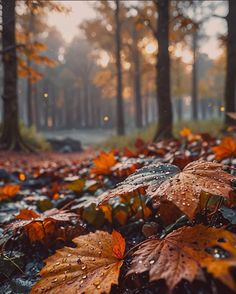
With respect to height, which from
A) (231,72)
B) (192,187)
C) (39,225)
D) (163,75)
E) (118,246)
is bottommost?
(39,225)

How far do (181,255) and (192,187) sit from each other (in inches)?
8.0

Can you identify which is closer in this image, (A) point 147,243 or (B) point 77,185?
(A) point 147,243

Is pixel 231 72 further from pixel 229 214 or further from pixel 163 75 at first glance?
pixel 229 214

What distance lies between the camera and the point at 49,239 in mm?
1780

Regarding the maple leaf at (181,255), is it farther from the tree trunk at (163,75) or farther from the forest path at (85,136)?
the forest path at (85,136)

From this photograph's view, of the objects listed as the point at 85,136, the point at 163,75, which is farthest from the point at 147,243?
the point at 85,136

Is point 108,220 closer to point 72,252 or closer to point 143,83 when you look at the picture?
point 72,252

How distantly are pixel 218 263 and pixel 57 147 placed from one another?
14.6 meters

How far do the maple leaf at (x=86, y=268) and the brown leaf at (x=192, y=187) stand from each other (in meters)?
0.23

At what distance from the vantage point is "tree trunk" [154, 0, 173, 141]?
7.78 metres

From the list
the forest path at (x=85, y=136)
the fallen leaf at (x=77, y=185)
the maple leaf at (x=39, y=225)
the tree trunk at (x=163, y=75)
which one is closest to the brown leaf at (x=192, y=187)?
the maple leaf at (x=39, y=225)

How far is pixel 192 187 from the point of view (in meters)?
0.99

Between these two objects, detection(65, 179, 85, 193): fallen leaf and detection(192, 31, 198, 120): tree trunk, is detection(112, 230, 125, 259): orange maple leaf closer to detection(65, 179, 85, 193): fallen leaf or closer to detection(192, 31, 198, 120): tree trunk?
detection(65, 179, 85, 193): fallen leaf

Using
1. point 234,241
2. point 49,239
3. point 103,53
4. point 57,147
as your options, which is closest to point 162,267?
point 234,241
